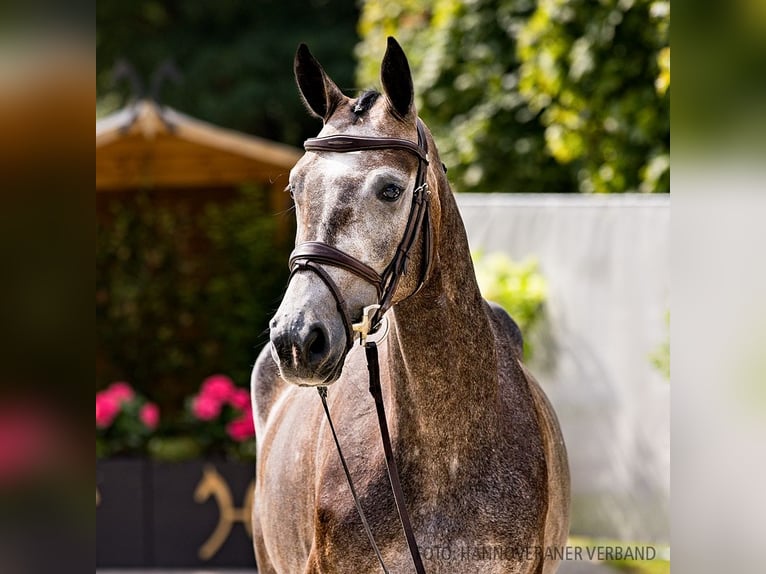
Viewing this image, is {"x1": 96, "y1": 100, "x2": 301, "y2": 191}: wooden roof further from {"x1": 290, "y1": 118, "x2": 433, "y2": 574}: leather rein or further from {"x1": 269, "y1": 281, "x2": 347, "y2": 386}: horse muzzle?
{"x1": 269, "y1": 281, "x2": 347, "y2": 386}: horse muzzle

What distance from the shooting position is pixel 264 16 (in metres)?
19.3

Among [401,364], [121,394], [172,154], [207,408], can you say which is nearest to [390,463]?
[401,364]

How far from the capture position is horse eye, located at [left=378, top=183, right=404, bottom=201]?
2188 millimetres

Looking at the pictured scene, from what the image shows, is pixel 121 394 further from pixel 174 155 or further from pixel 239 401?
pixel 174 155

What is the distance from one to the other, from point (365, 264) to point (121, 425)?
5514 mm

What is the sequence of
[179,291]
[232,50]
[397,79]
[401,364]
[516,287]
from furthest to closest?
[232,50], [179,291], [516,287], [401,364], [397,79]

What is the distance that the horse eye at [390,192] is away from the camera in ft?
7.18

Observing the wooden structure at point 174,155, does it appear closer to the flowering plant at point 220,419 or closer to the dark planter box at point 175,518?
the flowering plant at point 220,419

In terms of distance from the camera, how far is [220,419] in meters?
7.25

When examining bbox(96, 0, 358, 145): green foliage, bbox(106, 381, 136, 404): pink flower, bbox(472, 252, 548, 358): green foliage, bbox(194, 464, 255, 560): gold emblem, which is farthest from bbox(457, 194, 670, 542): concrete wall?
bbox(96, 0, 358, 145): green foliage

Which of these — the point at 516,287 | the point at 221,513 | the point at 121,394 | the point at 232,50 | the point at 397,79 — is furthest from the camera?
the point at 232,50

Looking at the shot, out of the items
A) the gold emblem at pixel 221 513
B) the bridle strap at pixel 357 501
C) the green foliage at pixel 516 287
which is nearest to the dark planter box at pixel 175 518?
the gold emblem at pixel 221 513

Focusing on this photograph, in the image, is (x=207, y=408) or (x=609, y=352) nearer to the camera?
(x=609, y=352)
